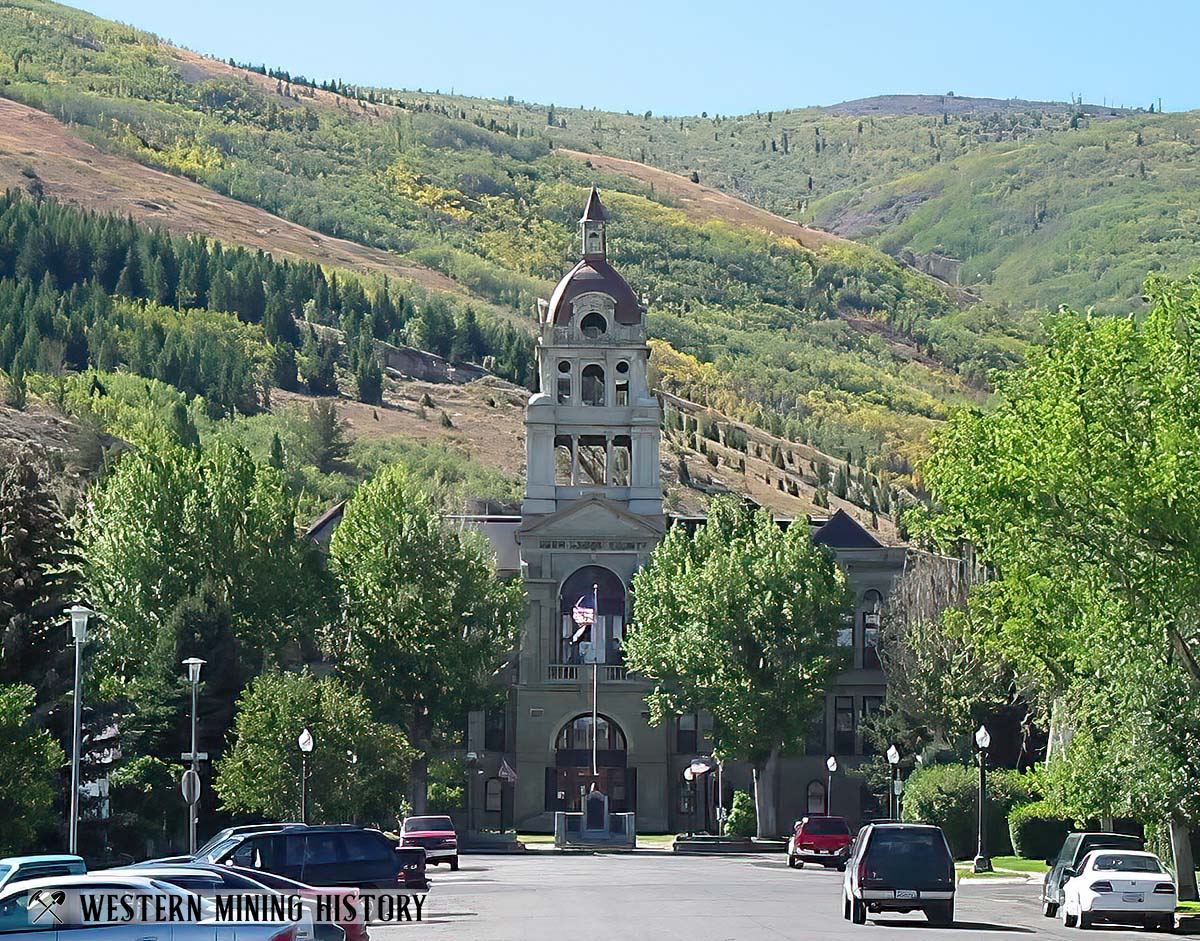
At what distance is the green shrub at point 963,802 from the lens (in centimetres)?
6956

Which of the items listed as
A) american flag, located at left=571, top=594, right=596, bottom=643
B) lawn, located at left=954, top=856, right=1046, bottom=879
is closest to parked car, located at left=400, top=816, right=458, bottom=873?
lawn, located at left=954, top=856, right=1046, bottom=879

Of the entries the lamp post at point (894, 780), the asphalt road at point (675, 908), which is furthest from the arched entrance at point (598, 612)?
the asphalt road at point (675, 908)

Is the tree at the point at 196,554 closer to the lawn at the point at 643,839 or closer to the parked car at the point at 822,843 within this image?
the lawn at the point at 643,839

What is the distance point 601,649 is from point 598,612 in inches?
66.7

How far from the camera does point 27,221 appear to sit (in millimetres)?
180625

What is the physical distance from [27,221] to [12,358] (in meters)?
36.3

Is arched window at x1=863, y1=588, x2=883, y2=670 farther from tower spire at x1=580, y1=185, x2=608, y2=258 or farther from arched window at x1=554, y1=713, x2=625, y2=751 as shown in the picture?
tower spire at x1=580, y1=185, x2=608, y2=258

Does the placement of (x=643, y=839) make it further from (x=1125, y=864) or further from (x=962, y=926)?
(x=962, y=926)

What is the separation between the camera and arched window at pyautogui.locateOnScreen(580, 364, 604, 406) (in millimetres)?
96875

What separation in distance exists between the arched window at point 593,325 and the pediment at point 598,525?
25.2ft

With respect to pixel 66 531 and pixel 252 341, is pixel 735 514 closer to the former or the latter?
pixel 66 531

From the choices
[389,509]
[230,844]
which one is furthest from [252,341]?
[230,844]

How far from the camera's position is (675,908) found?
135ft

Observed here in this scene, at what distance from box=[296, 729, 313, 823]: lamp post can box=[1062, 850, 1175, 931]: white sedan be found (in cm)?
2687
